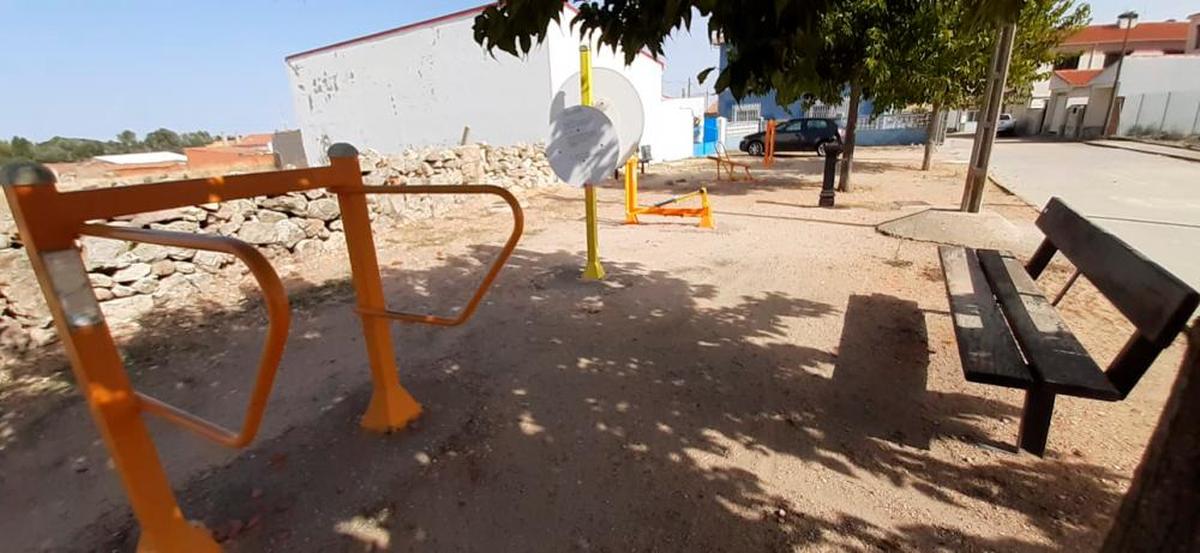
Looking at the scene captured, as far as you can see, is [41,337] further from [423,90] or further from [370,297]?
[423,90]

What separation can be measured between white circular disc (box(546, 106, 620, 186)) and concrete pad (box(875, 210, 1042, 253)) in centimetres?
390

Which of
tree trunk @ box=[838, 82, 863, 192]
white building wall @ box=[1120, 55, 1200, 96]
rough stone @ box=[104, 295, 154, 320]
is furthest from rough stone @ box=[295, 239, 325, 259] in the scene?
white building wall @ box=[1120, 55, 1200, 96]

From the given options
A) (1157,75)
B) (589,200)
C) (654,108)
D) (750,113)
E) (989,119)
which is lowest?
(589,200)

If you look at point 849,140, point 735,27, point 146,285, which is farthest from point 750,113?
point 735,27

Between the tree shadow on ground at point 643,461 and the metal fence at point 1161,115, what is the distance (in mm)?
26939

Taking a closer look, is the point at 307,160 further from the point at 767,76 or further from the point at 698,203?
the point at 767,76

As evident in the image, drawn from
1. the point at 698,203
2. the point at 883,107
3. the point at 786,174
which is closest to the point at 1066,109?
the point at 786,174

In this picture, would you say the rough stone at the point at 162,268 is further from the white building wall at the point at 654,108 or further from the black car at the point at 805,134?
the black car at the point at 805,134

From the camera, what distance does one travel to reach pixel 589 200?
466cm

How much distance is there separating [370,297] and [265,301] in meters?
1.04

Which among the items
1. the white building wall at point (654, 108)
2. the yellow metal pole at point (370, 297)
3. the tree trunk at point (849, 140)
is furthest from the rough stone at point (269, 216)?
the white building wall at point (654, 108)

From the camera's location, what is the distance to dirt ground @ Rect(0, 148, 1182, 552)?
1962 mm

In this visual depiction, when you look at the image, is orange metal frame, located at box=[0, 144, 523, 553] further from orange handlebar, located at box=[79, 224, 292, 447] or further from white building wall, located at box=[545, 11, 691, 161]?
white building wall, located at box=[545, 11, 691, 161]

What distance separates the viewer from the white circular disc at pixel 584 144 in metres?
4.47
